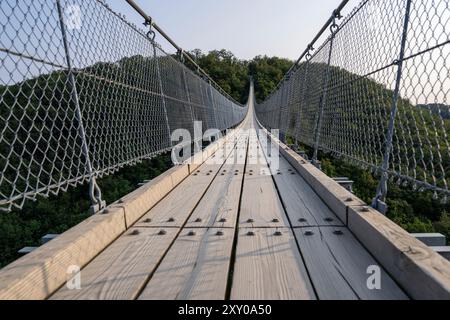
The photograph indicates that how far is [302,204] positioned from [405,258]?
3.39 ft

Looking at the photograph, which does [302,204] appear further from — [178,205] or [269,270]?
[269,270]

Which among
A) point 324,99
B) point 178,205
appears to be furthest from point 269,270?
point 324,99

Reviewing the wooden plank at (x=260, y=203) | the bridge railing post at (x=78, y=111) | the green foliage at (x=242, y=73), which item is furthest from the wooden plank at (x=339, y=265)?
the green foliage at (x=242, y=73)

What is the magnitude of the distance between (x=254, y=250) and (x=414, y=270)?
0.58 meters

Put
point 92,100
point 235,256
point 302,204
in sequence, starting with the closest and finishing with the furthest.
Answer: point 235,256 → point 302,204 → point 92,100

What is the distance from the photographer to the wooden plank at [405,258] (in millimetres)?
917

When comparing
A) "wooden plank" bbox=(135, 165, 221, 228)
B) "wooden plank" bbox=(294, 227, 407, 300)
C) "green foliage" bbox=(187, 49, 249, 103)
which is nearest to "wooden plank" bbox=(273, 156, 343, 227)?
"wooden plank" bbox=(294, 227, 407, 300)

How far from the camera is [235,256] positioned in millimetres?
1361

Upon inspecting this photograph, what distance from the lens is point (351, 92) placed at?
275 cm

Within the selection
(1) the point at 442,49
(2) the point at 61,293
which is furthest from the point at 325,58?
(2) the point at 61,293

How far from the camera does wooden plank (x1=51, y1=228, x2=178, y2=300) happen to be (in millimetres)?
1094

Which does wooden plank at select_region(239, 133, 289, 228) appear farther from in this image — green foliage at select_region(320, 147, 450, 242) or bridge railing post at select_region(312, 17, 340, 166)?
green foliage at select_region(320, 147, 450, 242)

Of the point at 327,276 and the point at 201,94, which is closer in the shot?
the point at 327,276
